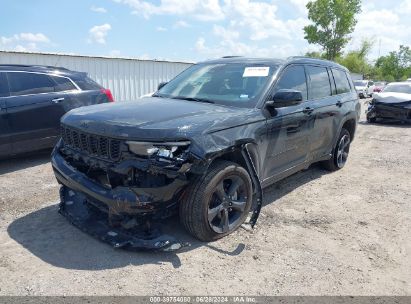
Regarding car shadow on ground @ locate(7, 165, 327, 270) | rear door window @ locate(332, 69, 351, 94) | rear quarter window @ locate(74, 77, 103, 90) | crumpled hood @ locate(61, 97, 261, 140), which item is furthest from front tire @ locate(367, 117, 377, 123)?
car shadow on ground @ locate(7, 165, 327, 270)

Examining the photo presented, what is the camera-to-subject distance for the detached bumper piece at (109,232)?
328cm

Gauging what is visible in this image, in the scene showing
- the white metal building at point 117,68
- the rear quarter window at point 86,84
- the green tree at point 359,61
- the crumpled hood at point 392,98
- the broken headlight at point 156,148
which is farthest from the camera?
the green tree at point 359,61

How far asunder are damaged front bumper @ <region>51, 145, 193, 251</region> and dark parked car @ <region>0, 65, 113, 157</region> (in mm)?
2614

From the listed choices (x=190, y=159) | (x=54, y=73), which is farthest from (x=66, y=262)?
(x=54, y=73)

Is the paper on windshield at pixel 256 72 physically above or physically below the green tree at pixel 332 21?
below

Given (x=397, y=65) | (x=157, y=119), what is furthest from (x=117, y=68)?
(x=397, y=65)

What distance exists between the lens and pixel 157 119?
333 cm

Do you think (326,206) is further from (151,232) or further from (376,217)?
(151,232)

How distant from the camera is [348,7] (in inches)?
1613

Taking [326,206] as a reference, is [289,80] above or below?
above

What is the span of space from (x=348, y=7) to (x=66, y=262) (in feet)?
147

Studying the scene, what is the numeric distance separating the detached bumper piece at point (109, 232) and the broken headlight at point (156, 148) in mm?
762

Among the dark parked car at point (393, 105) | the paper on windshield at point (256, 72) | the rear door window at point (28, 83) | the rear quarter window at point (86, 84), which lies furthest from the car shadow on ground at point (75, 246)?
the dark parked car at point (393, 105)

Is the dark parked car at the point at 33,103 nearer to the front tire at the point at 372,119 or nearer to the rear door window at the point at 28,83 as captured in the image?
the rear door window at the point at 28,83
